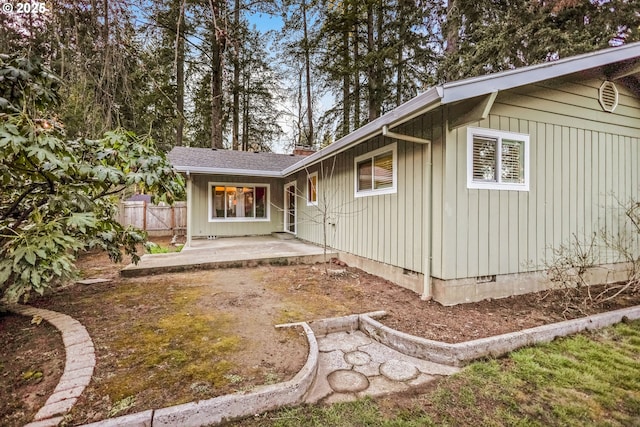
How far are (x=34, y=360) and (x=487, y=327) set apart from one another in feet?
14.5

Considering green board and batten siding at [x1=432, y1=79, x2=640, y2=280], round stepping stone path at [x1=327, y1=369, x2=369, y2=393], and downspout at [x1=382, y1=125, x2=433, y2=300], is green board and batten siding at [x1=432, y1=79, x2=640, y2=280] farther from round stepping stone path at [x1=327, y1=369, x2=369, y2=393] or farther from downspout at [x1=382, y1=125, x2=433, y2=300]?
round stepping stone path at [x1=327, y1=369, x2=369, y2=393]

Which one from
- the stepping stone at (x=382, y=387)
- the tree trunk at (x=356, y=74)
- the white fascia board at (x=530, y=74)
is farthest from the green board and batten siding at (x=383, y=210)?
the tree trunk at (x=356, y=74)

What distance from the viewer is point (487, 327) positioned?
3254 mm

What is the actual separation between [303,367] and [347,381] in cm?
40

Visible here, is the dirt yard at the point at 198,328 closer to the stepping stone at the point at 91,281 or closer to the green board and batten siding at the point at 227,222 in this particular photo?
the stepping stone at the point at 91,281

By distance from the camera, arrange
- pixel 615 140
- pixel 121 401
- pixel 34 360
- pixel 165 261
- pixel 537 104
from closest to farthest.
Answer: pixel 121 401
pixel 34 360
pixel 537 104
pixel 615 140
pixel 165 261

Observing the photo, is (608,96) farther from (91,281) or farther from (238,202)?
(238,202)

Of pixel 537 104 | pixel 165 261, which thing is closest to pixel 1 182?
pixel 165 261

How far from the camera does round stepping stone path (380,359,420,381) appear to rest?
2500 mm

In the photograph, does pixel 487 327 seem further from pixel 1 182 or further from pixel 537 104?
pixel 1 182

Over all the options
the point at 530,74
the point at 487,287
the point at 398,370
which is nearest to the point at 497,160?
the point at 530,74

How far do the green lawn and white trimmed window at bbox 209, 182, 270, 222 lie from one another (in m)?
9.15
